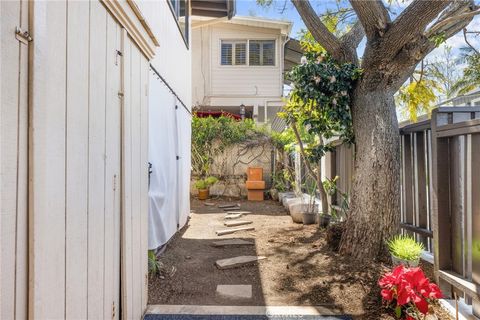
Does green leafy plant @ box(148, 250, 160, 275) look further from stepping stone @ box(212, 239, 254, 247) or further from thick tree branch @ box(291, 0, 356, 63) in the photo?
thick tree branch @ box(291, 0, 356, 63)

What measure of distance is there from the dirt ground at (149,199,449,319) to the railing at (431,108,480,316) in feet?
1.19

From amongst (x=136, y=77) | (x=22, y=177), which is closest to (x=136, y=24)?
(x=136, y=77)

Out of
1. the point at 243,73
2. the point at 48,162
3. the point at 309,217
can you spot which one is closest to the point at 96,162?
the point at 48,162

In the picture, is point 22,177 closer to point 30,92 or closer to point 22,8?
point 30,92

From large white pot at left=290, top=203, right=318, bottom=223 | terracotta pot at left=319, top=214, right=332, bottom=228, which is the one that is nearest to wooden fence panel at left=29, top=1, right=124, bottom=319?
terracotta pot at left=319, top=214, right=332, bottom=228

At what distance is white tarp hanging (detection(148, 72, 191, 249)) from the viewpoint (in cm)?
385

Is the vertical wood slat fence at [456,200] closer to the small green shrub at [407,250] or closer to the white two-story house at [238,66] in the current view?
A: the small green shrub at [407,250]

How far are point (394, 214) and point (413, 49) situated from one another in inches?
69.0

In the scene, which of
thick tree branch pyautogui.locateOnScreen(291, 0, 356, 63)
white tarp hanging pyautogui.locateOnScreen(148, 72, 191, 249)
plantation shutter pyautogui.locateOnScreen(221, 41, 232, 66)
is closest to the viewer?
white tarp hanging pyautogui.locateOnScreen(148, 72, 191, 249)

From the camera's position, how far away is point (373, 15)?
3.50 metres

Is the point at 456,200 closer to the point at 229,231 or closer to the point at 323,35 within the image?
the point at 323,35

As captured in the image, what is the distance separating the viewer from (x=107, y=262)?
1.92m

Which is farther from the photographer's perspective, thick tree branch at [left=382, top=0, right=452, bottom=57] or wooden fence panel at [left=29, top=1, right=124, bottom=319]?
thick tree branch at [left=382, top=0, right=452, bottom=57]

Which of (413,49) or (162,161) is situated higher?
(413,49)
